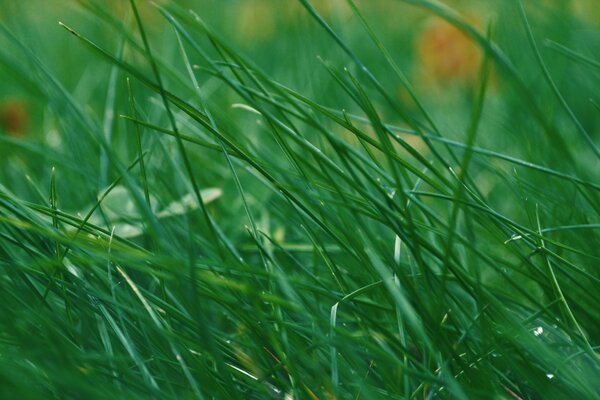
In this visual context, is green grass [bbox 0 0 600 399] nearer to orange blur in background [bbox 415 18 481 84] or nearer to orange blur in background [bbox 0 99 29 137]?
orange blur in background [bbox 0 99 29 137]

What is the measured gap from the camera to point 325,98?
1.35 metres

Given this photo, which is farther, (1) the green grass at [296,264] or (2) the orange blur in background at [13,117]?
(2) the orange blur in background at [13,117]

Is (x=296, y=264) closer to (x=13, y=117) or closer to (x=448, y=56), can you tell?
(x=13, y=117)

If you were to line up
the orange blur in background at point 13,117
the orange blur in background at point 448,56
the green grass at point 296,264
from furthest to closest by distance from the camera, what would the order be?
the orange blur in background at point 448,56 < the orange blur in background at point 13,117 < the green grass at point 296,264

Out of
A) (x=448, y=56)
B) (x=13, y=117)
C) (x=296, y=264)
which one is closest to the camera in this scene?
(x=296, y=264)

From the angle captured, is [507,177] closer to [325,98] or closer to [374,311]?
[374,311]

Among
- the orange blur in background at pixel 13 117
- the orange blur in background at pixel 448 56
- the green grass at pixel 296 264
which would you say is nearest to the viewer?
the green grass at pixel 296 264

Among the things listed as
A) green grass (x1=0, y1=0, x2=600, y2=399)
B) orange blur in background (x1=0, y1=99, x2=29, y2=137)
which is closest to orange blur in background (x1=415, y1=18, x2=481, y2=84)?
green grass (x1=0, y1=0, x2=600, y2=399)

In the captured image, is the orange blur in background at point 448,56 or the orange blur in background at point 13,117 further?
the orange blur in background at point 448,56

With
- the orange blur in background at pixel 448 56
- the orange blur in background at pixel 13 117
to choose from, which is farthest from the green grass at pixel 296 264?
the orange blur in background at pixel 448 56

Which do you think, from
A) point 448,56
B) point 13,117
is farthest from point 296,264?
point 448,56

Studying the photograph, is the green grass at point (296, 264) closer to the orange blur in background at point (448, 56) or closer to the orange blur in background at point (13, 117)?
the orange blur in background at point (13, 117)

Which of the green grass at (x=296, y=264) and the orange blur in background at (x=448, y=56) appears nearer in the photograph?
the green grass at (x=296, y=264)

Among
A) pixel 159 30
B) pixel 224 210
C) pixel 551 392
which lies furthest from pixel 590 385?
pixel 159 30
